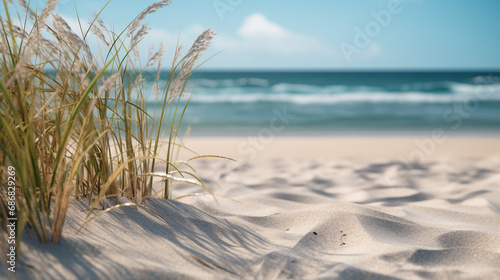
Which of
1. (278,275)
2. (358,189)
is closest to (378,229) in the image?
(278,275)

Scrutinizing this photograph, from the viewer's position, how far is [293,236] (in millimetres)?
1966

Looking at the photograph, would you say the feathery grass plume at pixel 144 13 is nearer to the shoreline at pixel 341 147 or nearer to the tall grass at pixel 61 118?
the tall grass at pixel 61 118

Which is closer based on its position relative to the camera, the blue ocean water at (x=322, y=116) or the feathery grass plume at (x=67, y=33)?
the feathery grass plume at (x=67, y=33)

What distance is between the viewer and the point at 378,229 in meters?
2.06

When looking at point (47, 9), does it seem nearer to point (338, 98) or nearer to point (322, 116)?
point (322, 116)

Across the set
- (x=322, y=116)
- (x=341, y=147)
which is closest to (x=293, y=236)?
(x=341, y=147)

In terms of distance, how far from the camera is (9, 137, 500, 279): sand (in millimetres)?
1404

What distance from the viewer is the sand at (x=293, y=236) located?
4.61ft

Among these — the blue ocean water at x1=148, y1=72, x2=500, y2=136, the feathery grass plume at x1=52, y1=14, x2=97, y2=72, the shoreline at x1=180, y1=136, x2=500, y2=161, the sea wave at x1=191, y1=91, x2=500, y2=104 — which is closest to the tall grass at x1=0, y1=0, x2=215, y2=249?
the feathery grass plume at x1=52, y1=14, x2=97, y2=72

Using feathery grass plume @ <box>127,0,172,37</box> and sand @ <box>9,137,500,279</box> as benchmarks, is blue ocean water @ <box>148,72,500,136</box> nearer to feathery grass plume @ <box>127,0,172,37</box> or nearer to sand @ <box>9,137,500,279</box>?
sand @ <box>9,137,500,279</box>

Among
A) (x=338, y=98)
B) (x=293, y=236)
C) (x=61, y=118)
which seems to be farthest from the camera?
(x=338, y=98)

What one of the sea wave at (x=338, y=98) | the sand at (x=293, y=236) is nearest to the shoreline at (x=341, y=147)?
the sand at (x=293, y=236)

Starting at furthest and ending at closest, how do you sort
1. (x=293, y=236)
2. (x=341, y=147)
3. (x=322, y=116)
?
(x=322, y=116) → (x=341, y=147) → (x=293, y=236)

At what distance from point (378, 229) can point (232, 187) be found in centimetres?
152
